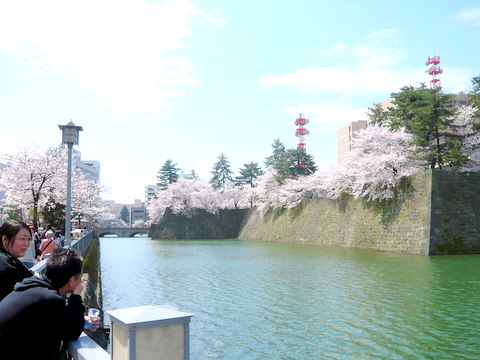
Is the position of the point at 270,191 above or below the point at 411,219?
above

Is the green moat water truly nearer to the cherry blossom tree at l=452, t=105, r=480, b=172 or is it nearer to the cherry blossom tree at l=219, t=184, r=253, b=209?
the cherry blossom tree at l=452, t=105, r=480, b=172

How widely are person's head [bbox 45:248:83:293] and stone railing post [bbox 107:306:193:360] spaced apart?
1.63ft

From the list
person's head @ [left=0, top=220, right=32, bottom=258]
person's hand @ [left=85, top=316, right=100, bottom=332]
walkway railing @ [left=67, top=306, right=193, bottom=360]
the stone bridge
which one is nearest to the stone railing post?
walkway railing @ [left=67, top=306, right=193, bottom=360]

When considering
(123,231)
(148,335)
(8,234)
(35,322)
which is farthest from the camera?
(123,231)

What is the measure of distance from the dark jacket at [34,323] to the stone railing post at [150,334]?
1.00 feet

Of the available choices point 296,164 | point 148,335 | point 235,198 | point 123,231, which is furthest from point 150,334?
point 123,231

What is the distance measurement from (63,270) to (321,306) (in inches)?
280

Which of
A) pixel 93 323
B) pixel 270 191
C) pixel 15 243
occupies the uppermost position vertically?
pixel 270 191

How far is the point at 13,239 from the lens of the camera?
302cm

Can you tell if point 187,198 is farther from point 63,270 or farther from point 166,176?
point 63,270

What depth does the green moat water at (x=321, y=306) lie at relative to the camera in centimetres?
597

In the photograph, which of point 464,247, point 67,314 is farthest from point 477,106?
point 67,314

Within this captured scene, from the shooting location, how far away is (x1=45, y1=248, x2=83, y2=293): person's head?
2.23 metres

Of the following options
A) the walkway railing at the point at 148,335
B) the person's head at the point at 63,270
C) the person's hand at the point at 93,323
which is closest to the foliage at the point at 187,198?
the person's hand at the point at 93,323
